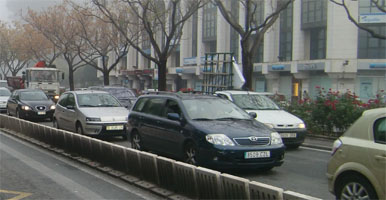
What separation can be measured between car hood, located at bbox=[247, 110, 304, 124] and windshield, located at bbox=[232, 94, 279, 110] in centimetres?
41

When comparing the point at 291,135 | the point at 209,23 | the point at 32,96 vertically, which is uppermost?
the point at 209,23

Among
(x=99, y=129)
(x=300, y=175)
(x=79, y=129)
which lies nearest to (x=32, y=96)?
(x=79, y=129)

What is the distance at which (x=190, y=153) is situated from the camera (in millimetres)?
7949

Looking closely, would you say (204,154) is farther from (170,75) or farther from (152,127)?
(170,75)

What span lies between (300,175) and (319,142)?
502 cm

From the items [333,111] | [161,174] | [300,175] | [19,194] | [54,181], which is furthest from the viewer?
[333,111]

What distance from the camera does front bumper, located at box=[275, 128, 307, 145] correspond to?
10.9 m

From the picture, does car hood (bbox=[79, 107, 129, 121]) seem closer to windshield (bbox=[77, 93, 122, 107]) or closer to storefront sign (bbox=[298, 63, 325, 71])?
windshield (bbox=[77, 93, 122, 107])

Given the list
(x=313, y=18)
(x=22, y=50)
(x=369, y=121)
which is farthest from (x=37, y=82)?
(x=369, y=121)

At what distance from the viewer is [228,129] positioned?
774 centimetres

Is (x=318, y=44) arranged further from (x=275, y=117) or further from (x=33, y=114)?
(x=275, y=117)

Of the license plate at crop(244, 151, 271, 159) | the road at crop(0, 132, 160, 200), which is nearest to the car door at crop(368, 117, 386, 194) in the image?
the license plate at crop(244, 151, 271, 159)

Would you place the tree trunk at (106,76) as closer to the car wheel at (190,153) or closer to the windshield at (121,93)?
the windshield at (121,93)

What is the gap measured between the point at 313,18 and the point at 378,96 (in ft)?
94.0
